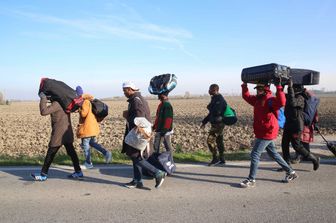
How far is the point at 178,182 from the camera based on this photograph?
5.64 m

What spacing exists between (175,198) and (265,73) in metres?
2.31

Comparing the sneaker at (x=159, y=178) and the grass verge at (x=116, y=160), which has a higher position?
the sneaker at (x=159, y=178)

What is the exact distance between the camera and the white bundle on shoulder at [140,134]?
5258mm

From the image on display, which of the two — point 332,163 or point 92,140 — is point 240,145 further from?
point 92,140

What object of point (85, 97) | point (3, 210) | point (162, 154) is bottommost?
point (3, 210)

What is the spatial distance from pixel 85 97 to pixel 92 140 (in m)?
0.91

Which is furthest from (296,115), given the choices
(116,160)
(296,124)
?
(116,160)

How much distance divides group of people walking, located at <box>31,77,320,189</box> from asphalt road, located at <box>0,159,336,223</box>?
0.28 m

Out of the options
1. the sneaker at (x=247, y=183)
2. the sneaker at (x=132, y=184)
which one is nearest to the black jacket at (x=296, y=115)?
the sneaker at (x=247, y=183)

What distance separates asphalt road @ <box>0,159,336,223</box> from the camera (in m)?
4.12

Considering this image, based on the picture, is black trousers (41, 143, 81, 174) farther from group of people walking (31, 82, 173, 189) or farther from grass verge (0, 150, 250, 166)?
grass verge (0, 150, 250, 166)

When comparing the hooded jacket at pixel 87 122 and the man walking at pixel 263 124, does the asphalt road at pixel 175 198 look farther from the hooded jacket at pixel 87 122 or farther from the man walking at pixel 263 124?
the hooded jacket at pixel 87 122

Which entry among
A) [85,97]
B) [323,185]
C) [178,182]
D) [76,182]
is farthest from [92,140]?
[323,185]

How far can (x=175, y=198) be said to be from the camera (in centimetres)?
482
